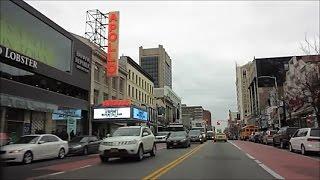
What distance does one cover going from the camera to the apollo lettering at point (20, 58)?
2948cm

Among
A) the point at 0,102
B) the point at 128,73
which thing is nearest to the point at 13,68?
the point at 0,102

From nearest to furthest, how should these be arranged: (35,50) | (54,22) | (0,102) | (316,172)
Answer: (316,172) < (0,102) < (35,50) < (54,22)

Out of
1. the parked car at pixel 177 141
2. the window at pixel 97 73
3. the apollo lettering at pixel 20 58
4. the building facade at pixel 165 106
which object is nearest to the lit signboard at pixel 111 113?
the window at pixel 97 73

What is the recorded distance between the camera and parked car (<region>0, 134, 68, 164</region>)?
65.0 ft

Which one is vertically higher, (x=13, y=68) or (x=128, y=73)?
(x=128, y=73)

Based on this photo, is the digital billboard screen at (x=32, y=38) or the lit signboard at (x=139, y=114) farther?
the lit signboard at (x=139, y=114)

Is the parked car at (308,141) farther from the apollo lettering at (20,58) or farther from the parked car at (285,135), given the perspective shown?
the apollo lettering at (20,58)

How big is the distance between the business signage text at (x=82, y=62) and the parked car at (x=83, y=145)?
14373mm

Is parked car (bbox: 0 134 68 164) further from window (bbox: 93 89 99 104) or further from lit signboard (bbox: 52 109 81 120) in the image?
window (bbox: 93 89 99 104)

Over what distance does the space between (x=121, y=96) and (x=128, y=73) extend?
5.39 meters

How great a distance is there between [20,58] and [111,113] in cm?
1878

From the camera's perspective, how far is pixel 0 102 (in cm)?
2852

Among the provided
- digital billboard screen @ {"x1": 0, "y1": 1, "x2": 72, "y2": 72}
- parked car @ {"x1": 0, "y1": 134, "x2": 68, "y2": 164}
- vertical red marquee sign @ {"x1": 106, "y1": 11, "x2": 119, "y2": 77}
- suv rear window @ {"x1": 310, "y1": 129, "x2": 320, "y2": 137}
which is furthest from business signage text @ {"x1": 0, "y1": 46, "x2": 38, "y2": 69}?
suv rear window @ {"x1": 310, "y1": 129, "x2": 320, "y2": 137}

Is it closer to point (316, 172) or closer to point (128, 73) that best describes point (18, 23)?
point (316, 172)
